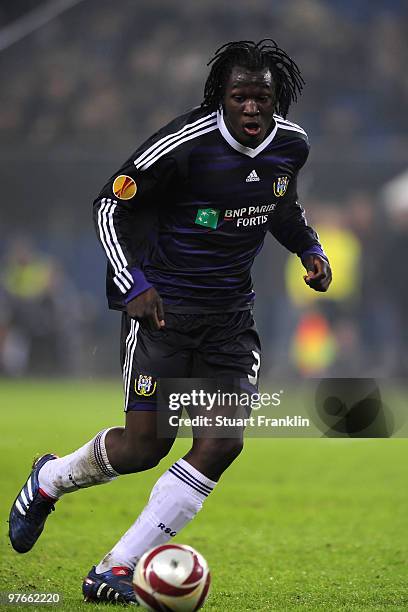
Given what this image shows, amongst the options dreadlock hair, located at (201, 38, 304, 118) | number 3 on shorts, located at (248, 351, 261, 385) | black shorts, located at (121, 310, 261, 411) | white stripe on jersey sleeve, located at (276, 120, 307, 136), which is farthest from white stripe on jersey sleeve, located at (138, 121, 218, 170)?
number 3 on shorts, located at (248, 351, 261, 385)

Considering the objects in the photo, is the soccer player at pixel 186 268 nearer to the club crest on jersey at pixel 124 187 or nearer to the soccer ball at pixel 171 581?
the club crest on jersey at pixel 124 187

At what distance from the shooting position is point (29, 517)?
472 centimetres

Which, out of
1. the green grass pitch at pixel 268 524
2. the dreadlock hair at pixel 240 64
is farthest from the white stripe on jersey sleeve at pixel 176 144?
the green grass pitch at pixel 268 524

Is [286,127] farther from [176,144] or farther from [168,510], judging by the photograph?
[168,510]

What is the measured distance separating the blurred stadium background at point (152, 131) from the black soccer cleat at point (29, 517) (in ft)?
29.6

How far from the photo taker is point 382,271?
14414 millimetres

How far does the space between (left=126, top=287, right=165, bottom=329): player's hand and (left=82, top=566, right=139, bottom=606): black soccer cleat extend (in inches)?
35.5

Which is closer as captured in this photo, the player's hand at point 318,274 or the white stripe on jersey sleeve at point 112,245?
the white stripe on jersey sleeve at point 112,245

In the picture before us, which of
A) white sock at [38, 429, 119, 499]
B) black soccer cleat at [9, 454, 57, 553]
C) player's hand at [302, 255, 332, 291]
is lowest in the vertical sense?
black soccer cleat at [9, 454, 57, 553]

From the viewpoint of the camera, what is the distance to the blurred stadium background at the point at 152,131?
46.4ft

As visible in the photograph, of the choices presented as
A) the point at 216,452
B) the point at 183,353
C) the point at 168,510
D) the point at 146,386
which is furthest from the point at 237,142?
the point at 168,510

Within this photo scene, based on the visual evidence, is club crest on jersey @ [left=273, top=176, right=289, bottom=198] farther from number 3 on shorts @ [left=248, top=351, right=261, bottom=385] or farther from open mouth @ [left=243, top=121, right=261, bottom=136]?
number 3 on shorts @ [left=248, top=351, right=261, bottom=385]

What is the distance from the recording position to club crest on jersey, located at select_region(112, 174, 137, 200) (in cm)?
433

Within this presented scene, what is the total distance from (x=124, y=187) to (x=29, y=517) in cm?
138
